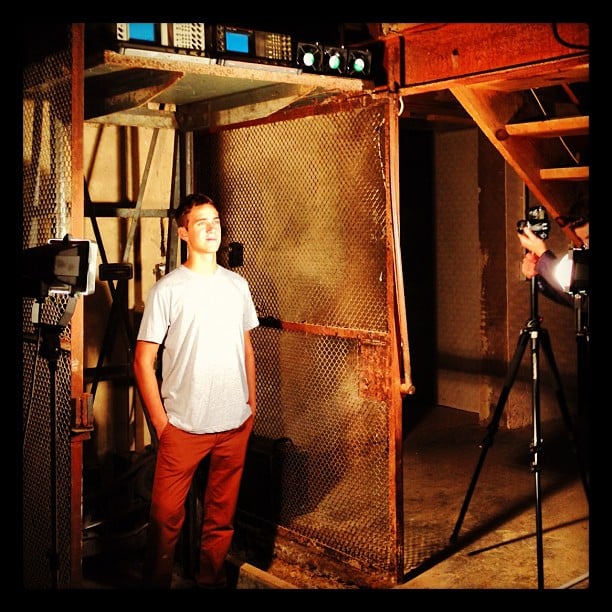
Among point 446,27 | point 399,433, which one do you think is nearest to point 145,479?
point 399,433

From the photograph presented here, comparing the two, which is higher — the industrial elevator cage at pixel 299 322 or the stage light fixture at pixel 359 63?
the stage light fixture at pixel 359 63

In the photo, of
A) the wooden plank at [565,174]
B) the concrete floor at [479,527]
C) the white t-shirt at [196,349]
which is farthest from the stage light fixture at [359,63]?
the concrete floor at [479,527]

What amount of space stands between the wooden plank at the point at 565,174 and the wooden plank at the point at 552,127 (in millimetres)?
244

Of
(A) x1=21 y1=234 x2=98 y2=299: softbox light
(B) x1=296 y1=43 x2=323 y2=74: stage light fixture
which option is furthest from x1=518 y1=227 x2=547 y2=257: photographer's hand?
(A) x1=21 y1=234 x2=98 y2=299: softbox light

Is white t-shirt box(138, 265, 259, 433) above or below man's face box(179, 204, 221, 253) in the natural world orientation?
below

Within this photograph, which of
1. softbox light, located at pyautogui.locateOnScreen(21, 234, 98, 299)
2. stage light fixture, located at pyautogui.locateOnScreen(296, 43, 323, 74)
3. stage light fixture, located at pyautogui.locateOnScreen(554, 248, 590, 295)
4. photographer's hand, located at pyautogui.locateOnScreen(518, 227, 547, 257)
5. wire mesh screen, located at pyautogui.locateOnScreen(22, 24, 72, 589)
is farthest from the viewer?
photographer's hand, located at pyautogui.locateOnScreen(518, 227, 547, 257)

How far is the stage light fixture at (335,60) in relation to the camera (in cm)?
430

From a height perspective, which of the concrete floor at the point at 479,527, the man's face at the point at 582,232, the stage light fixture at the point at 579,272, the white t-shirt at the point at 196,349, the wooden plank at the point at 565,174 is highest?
the wooden plank at the point at 565,174

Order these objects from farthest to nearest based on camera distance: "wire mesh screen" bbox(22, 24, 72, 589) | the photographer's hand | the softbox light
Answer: the photographer's hand < "wire mesh screen" bbox(22, 24, 72, 589) < the softbox light

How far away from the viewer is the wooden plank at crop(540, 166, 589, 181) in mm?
5211

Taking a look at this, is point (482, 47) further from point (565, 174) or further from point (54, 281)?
point (54, 281)

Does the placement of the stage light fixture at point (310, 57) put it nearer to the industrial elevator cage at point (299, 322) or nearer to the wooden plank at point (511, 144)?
the industrial elevator cage at point (299, 322)

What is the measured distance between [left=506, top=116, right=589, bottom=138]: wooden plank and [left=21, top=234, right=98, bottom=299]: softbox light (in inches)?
110

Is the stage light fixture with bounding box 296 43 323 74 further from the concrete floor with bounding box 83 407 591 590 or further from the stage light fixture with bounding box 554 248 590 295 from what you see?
the concrete floor with bounding box 83 407 591 590
